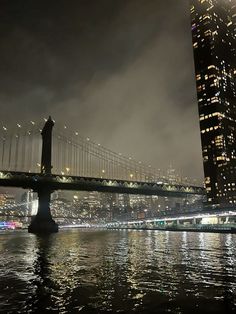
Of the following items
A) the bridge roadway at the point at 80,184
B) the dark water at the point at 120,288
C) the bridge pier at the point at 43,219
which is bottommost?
the dark water at the point at 120,288

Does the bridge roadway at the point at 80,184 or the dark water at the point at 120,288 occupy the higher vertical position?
the bridge roadway at the point at 80,184

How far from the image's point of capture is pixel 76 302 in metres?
14.1

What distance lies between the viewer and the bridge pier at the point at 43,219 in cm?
10831

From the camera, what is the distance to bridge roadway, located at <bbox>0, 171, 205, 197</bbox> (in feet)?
357

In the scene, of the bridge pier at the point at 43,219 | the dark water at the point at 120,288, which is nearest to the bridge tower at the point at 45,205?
the bridge pier at the point at 43,219

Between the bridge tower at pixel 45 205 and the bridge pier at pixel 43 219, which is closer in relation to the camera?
the bridge pier at pixel 43 219

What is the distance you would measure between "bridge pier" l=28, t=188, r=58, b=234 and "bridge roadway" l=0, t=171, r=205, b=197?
9.66 feet

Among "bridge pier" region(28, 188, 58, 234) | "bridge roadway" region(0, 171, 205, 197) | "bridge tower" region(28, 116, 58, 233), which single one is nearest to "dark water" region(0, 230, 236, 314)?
"bridge pier" region(28, 188, 58, 234)

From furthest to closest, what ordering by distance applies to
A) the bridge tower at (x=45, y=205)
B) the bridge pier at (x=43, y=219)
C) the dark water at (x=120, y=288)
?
1. the bridge tower at (x=45, y=205)
2. the bridge pier at (x=43, y=219)
3. the dark water at (x=120, y=288)

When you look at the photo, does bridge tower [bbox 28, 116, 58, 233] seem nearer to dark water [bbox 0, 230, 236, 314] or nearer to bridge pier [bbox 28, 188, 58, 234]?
bridge pier [bbox 28, 188, 58, 234]

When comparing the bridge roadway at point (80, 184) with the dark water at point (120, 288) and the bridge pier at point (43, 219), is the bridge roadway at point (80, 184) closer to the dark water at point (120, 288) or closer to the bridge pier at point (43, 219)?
the bridge pier at point (43, 219)

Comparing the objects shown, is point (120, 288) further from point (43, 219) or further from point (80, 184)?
point (80, 184)

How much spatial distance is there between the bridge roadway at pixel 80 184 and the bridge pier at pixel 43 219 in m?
2.94

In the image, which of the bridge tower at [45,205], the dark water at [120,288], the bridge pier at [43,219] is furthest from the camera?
the bridge tower at [45,205]
